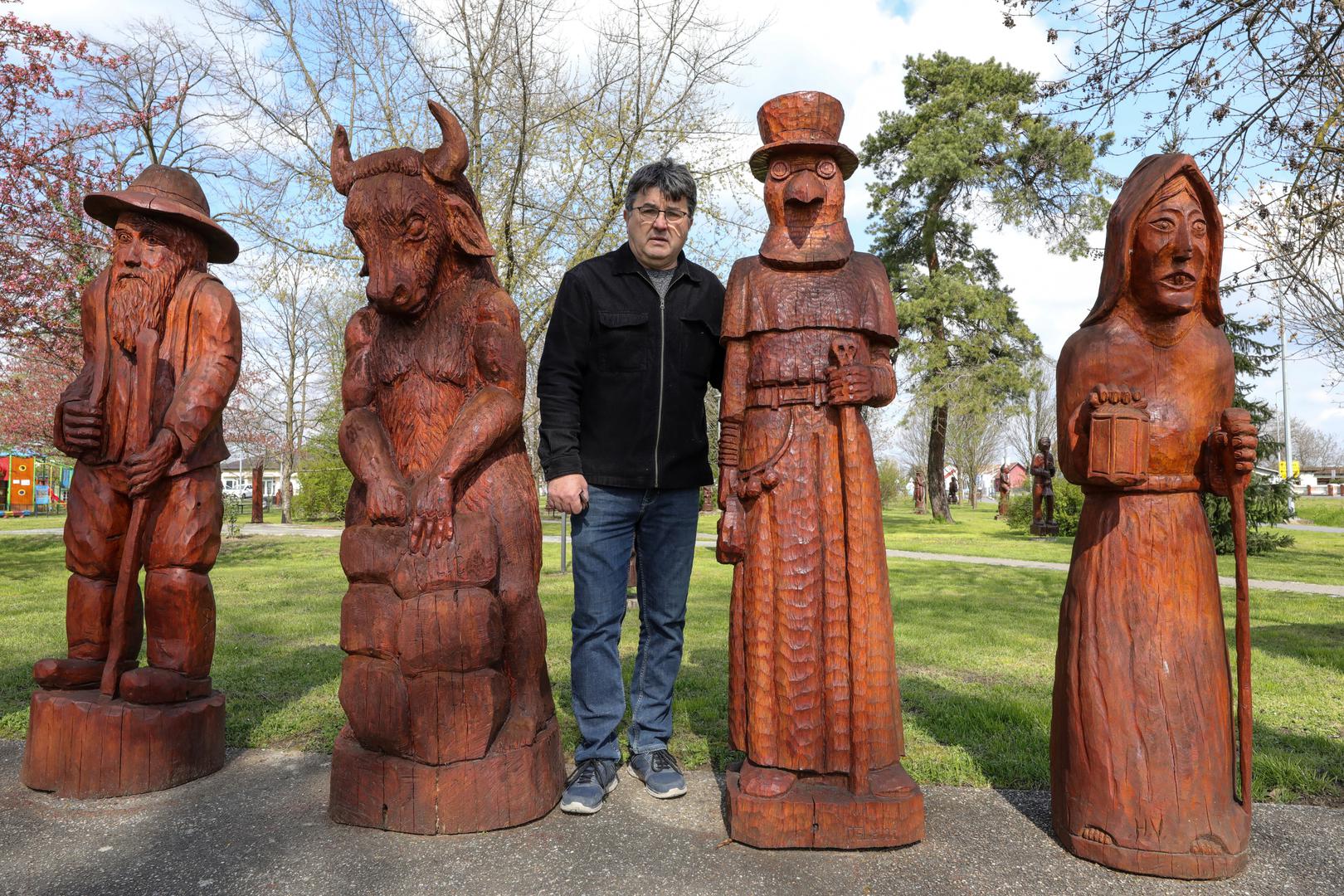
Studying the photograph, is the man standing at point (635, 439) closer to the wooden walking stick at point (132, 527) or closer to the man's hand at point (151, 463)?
the man's hand at point (151, 463)

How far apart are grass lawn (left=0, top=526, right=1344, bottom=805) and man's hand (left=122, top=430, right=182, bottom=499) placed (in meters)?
1.45

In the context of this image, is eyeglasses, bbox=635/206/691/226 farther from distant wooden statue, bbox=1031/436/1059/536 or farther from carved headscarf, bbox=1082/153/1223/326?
distant wooden statue, bbox=1031/436/1059/536

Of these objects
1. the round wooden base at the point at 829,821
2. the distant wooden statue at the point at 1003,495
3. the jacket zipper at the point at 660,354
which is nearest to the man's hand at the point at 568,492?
the jacket zipper at the point at 660,354

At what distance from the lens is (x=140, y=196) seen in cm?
360

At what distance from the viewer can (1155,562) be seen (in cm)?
282

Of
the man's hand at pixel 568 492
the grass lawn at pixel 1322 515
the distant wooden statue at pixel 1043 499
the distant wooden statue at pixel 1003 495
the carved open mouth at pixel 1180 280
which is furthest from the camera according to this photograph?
the distant wooden statue at pixel 1003 495

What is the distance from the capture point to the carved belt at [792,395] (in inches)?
120

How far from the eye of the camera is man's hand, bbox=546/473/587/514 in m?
3.28

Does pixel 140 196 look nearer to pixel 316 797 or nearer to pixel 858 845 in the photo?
pixel 316 797

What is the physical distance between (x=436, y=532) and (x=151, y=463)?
4.65ft

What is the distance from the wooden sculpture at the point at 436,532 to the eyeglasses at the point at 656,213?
0.66 meters

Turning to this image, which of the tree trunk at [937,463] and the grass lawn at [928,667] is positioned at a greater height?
the tree trunk at [937,463]

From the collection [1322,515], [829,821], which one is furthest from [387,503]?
[1322,515]

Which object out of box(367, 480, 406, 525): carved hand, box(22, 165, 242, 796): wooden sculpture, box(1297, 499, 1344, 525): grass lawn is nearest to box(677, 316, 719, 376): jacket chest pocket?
box(367, 480, 406, 525): carved hand
